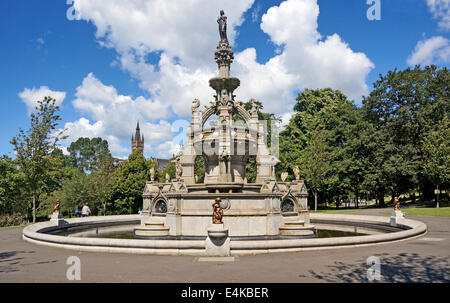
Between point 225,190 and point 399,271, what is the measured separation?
11.4m

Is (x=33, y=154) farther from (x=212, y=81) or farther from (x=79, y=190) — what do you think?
(x=212, y=81)

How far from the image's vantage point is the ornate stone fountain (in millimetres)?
16312

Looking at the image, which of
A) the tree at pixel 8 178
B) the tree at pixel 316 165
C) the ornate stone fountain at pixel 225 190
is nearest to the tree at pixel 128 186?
the tree at pixel 8 178

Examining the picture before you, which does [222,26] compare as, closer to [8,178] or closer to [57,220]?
[57,220]

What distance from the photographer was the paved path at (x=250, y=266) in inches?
353

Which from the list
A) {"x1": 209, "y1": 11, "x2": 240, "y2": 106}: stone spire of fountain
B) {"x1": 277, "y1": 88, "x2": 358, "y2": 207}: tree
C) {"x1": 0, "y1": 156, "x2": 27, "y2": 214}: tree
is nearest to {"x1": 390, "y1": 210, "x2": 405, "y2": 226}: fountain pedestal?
{"x1": 209, "y1": 11, "x2": 240, "y2": 106}: stone spire of fountain

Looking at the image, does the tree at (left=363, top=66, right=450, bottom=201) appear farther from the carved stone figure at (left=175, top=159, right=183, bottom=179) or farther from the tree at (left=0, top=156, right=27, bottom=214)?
the tree at (left=0, top=156, right=27, bottom=214)

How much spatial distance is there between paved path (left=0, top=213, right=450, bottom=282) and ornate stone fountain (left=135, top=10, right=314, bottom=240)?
196 centimetres

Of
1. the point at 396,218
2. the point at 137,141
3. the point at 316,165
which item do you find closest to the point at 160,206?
the point at 396,218

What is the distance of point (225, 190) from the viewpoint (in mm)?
19656

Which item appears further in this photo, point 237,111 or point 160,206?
point 237,111

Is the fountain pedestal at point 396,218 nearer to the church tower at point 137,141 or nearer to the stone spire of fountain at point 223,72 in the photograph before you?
the stone spire of fountain at point 223,72

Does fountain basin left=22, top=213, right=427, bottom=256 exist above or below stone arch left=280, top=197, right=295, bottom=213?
below
